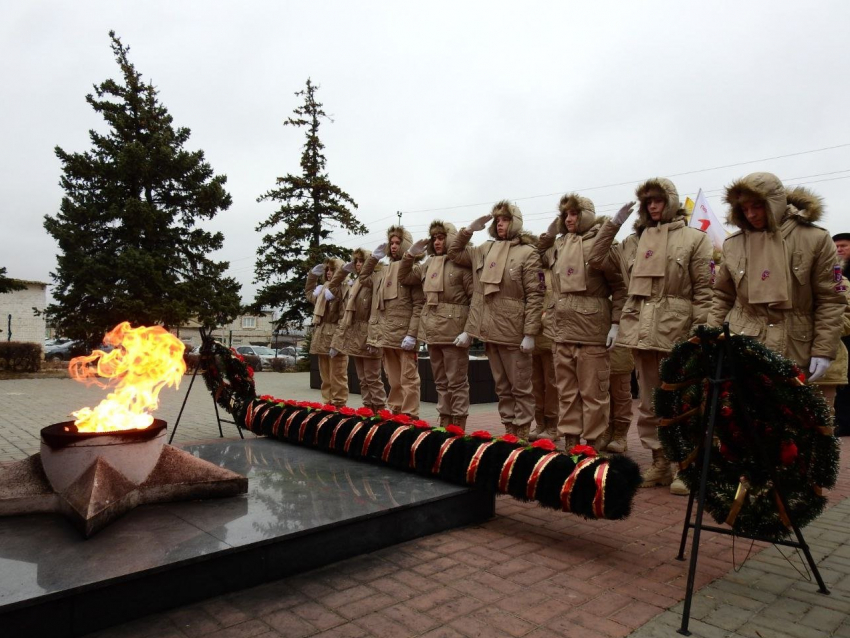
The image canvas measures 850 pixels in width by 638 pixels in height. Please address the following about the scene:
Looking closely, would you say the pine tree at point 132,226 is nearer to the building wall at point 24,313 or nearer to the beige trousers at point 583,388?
the building wall at point 24,313

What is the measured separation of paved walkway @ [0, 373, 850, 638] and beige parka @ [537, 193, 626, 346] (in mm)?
1767

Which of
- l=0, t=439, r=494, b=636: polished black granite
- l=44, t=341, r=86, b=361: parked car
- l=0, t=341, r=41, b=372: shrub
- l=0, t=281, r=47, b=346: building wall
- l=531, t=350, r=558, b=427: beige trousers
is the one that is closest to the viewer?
l=0, t=439, r=494, b=636: polished black granite

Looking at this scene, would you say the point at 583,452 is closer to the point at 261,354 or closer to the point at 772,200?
the point at 772,200

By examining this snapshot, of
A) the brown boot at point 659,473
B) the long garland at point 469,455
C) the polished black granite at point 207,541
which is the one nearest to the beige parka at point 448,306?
the long garland at point 469,455

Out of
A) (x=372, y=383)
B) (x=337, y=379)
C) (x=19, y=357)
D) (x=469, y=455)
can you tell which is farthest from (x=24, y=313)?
(x=469, y=455)

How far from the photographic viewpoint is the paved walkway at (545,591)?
2.60 meters

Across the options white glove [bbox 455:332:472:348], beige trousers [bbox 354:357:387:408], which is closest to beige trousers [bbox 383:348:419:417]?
beige trousers [bbox 354:357:387:408]

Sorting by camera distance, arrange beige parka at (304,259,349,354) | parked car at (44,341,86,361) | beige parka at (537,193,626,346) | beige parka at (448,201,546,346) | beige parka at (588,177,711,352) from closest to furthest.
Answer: beige parka at (588,177,711,352)
beige parka at (537,193,626,346)
beige parka at (448,201,546,346)
beige parka at (304,259,349,354)
parked car at (44,341,86,361)

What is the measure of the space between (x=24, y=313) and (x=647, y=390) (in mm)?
31290

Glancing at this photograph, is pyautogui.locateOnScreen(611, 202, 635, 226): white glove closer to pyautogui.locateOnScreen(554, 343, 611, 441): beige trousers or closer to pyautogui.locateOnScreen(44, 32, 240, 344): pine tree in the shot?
pyautogui.locateOnScreen(554, 343, 611, 441): beige trousers

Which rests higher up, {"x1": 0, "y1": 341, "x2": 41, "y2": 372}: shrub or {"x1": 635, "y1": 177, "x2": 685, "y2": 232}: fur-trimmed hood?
{"x1": 635, "y1": 177, "x2": 685, "y2": 232}: fur-trimmed hood

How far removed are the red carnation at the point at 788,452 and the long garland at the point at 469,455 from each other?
79 centimetres

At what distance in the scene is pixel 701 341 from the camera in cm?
315

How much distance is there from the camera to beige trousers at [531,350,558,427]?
712cm
